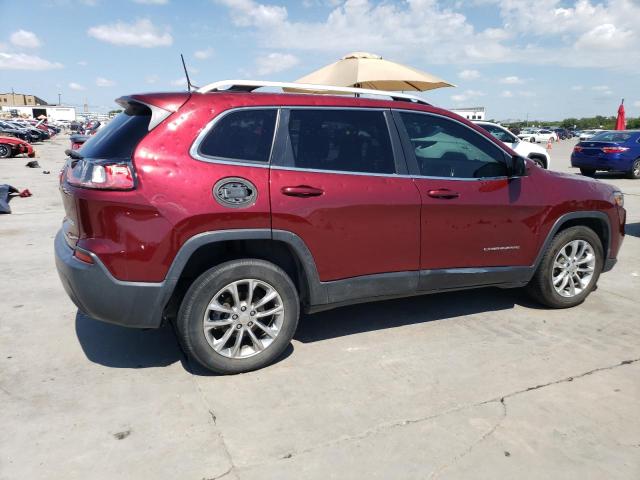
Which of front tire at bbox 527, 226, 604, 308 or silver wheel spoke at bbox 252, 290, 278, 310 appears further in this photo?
front tire at bbox 527, 226, 604, 308

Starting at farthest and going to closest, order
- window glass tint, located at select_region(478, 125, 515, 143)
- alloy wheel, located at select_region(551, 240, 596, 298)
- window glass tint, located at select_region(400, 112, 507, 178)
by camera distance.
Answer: window glass tint, located at select_region(478, 125, 515, 143), alloy wheel, located at select_region(551, 240, 596, 298), window glass tint, located at select_region(400, 112, 507, 178)

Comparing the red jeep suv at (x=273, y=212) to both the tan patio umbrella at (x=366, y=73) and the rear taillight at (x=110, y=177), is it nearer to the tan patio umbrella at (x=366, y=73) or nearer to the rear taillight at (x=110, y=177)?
the rear taillight at (x=110, y=177)

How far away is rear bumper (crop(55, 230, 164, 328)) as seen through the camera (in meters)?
3.02

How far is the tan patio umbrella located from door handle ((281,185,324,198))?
6689mm

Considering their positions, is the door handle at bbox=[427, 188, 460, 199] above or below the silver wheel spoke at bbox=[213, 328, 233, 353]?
above

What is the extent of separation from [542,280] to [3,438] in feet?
13.1

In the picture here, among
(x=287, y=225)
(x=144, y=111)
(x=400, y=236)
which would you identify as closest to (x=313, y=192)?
(x=287, y=225)

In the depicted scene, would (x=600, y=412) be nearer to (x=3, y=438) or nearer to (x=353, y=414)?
(x=353, y=414)

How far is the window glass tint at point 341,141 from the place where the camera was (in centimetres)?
341

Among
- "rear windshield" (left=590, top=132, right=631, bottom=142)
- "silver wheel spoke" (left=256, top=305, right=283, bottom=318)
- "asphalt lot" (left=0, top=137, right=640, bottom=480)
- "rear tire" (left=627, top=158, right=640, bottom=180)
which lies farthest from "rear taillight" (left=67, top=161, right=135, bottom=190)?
"rear tire" (left=627, top=158, right=640, bottom=180)

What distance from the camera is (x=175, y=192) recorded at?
2.98m

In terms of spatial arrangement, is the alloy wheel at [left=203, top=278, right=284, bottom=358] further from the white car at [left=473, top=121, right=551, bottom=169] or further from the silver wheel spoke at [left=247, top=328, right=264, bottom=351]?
the white car at [left=473, top=121, right=551, bottom=169]

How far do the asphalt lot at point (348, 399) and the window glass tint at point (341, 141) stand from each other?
4.37ft

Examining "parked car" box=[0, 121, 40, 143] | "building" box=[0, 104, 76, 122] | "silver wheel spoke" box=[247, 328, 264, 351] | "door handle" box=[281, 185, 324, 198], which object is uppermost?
"building" box=[0, 104, 76, 122]
